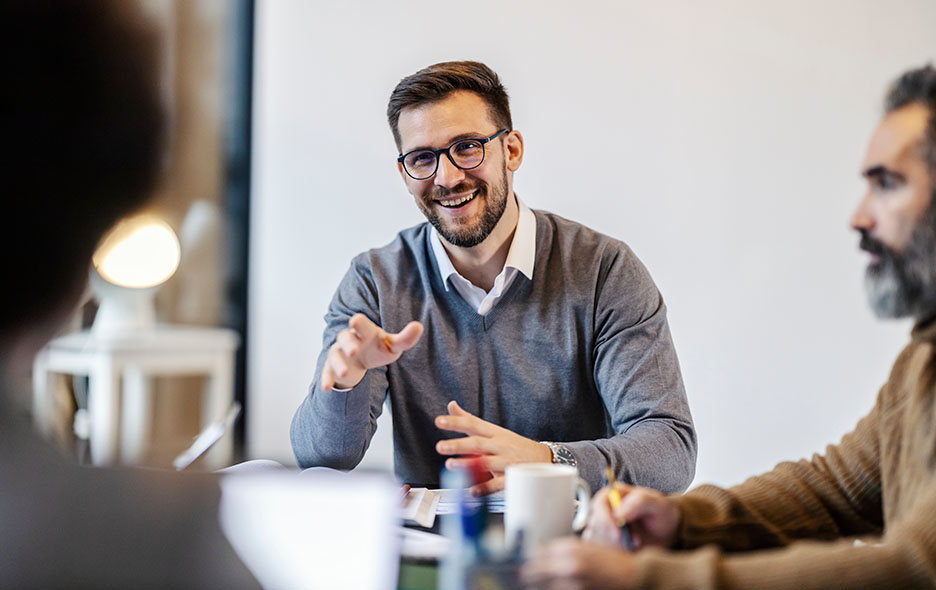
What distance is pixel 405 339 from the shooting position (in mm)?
1279

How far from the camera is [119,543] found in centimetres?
52

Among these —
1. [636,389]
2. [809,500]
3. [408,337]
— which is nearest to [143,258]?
[408,337]

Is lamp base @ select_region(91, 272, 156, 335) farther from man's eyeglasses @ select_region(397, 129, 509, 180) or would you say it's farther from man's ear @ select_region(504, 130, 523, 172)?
man's ear @ select_region(504, 130, 523, 172)

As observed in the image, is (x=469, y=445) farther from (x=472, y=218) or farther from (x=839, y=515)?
(x=472, y=218)

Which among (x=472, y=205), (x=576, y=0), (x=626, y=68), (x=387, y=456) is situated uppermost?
(x=576, y=0)

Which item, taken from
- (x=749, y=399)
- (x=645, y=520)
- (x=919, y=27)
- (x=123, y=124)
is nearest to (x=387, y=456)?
(x=749, y=399)

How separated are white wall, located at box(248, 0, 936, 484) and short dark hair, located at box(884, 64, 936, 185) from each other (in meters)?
1.76

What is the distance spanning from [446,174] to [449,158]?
3cm

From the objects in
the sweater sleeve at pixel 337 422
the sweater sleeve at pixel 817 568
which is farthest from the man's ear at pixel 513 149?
the sweater sleeve at pixel 817 568

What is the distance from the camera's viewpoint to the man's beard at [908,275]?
83cm

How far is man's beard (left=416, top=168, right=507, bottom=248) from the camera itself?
1704 millimetres

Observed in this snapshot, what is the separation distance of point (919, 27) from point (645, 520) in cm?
234

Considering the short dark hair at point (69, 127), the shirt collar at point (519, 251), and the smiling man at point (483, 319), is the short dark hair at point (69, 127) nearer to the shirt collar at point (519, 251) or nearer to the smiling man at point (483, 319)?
the smiling man at point (483, 319)

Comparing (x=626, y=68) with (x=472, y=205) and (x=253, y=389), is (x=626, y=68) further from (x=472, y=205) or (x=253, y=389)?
(x=253, y=389)
